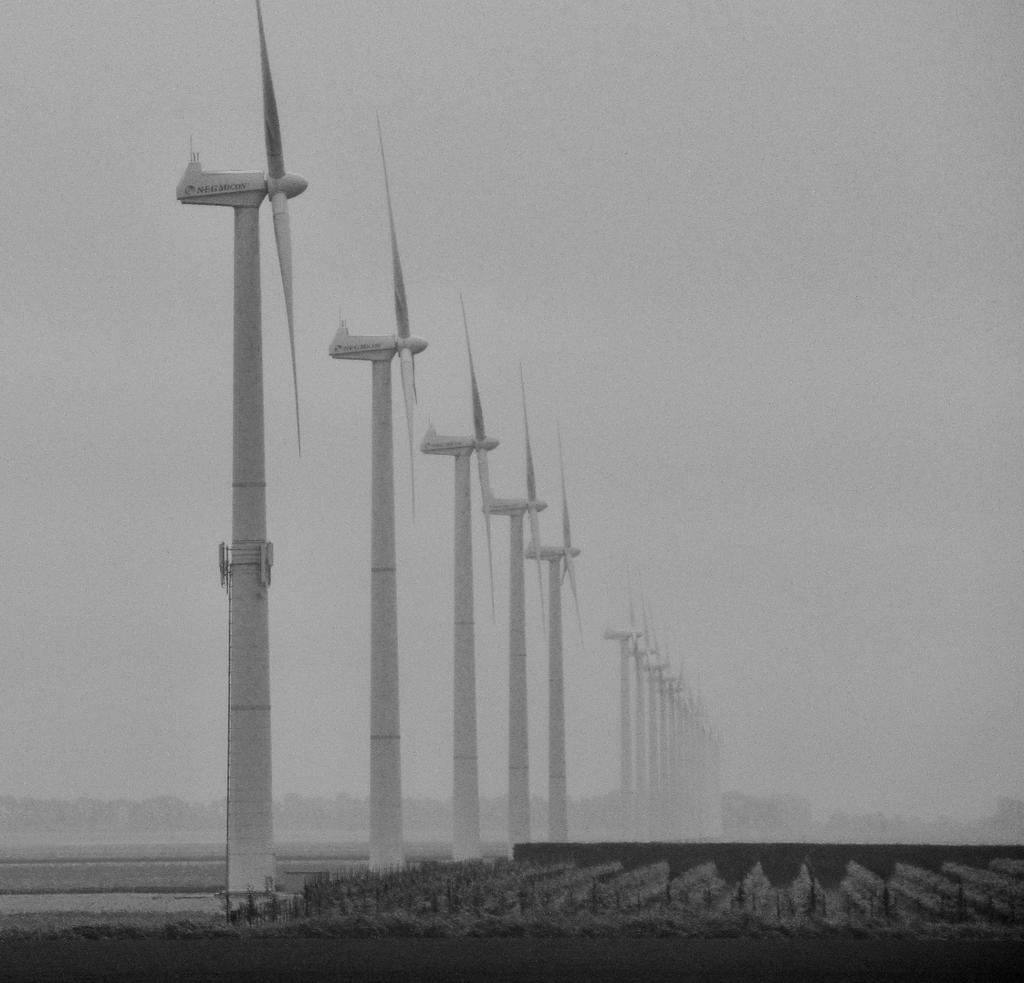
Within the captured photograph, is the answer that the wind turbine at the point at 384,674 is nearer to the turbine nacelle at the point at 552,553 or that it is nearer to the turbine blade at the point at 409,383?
the turbine blade at the point at 409,383

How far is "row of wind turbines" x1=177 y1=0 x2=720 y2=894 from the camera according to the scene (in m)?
70.9

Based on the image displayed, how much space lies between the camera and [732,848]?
115m

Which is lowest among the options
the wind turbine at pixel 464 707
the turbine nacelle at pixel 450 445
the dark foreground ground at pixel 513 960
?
the dark foreground ground at pixel 513 960

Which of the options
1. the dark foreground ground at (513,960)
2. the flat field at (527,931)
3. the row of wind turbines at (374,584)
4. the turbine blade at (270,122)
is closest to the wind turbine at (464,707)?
the row of wind turbines at (374,584)

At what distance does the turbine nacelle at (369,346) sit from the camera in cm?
9462

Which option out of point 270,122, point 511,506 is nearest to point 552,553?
point 511,506

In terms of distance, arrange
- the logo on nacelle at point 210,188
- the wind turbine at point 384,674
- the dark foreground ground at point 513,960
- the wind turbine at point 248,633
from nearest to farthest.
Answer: the dark foreground ground at point 513,960, the wind turbine at point 248,633, the logo on nacelle at point 210,188, the wind turbine at point 384,674

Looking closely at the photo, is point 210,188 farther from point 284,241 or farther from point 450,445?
point 450,445

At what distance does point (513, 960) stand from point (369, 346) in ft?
157

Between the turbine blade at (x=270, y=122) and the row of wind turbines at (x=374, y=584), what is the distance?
0.05m

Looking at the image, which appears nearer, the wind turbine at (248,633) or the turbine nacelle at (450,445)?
the wind turbine at (248,633)

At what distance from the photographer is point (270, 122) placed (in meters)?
79.1

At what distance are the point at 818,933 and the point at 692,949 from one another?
6696 mm

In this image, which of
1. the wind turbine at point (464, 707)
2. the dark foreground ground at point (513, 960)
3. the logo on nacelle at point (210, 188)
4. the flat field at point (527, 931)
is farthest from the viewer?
the wind turbine at point (464, 707)
